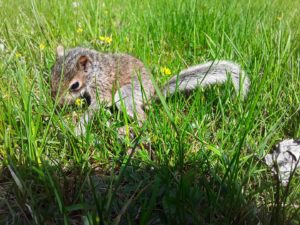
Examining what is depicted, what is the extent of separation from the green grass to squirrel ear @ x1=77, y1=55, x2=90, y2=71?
11.7 inches

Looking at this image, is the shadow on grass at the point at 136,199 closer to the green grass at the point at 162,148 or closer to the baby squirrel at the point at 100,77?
the green grass at the point at 162,148

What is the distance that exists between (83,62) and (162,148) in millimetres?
1456

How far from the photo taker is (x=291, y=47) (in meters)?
2.70

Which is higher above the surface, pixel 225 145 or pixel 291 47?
pixel 291 47

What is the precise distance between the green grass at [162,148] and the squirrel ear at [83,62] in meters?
0.30

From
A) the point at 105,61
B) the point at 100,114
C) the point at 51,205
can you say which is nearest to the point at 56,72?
the point at 105,61

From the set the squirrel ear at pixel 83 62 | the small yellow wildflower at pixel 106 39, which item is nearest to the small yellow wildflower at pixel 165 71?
the squirrel ear at pixel 83 62

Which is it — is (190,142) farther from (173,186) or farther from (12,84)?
(12,84)

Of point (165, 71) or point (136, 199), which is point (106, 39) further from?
point (136, 199)

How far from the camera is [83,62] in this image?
9.40 ft

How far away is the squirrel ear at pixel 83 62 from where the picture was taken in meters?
2.82

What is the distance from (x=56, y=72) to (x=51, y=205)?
151 centimetres

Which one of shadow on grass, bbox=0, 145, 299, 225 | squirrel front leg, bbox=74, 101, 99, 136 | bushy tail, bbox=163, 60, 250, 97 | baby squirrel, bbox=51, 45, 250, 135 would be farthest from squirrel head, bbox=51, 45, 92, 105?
shadow on grass, bbox=0, 145, 299, 225

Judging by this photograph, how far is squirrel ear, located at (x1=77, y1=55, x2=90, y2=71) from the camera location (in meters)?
2.82
